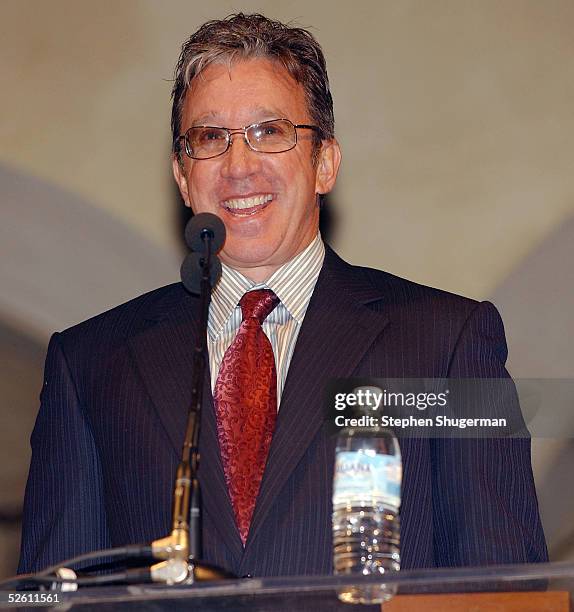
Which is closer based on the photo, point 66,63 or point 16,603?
point 16,603

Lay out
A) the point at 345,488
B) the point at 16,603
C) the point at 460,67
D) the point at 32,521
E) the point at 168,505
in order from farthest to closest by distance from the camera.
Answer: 1. the point at 460,67
2. the point at 32,521
3. the point at 168,505
4. the point at 345,488
5. the point at 16,603

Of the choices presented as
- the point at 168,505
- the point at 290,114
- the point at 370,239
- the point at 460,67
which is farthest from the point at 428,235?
the point at 168,505

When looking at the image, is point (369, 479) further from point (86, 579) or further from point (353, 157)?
point (353, 157)

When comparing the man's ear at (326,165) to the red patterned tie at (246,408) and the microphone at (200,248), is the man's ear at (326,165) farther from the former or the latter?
the microphone at (200,248)

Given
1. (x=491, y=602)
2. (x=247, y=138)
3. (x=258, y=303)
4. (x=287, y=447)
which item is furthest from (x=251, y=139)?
(x=491, y=602)

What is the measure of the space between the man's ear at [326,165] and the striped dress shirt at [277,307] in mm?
184

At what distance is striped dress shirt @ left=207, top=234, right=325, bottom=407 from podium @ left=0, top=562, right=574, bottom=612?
108 centimetres

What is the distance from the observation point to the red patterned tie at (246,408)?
2.55m

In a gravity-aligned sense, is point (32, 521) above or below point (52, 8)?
below

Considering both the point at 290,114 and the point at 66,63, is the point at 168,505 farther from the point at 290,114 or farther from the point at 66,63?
the point at 66,63

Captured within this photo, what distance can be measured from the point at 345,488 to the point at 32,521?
1066 mm

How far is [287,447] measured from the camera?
2.54 m

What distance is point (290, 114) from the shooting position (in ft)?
9.77

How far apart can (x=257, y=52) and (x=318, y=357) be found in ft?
2.49
